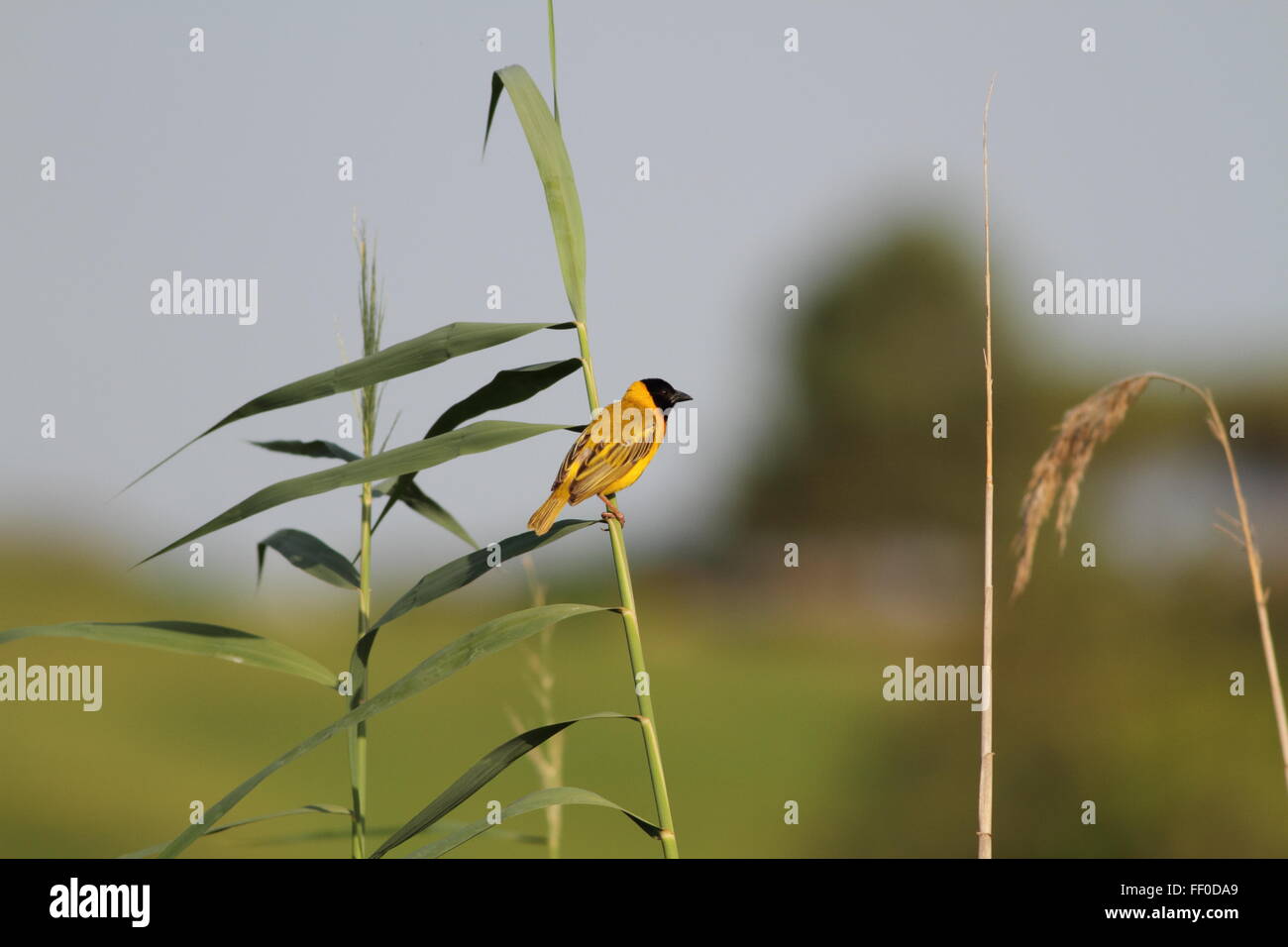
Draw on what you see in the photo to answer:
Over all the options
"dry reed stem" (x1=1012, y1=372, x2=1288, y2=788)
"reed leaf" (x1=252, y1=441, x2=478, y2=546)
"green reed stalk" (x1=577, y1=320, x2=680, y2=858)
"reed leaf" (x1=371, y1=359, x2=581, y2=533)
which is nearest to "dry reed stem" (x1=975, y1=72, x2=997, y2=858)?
"dry reed stem" (x1=1012, y1=372, x2=1288, y2=788)

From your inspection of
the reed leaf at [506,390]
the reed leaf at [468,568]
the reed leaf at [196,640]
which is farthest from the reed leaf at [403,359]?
the reed leaf at [196,640]

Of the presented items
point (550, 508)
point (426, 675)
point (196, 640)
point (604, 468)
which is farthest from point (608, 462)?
point (196, 640)

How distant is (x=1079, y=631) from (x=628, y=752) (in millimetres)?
5261

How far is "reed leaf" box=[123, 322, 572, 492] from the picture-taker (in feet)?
3.52

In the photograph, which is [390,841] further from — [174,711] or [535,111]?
[174,711]

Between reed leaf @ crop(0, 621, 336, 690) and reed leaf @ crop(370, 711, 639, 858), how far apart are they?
390 mm

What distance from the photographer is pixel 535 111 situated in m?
1.20

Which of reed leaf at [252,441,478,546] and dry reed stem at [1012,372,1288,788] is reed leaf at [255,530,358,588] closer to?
reed leaf at [252,441,478,546]

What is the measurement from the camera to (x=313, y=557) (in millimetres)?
1714

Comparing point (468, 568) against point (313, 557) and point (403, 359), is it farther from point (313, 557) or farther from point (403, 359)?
point (313, 557)

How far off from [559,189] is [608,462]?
1.24ft

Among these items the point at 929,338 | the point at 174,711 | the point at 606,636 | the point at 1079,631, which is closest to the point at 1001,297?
the point at 929,338

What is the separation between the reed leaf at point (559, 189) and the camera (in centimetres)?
118

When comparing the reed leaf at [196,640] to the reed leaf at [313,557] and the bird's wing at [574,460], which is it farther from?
the bird's wing at [574,460]
